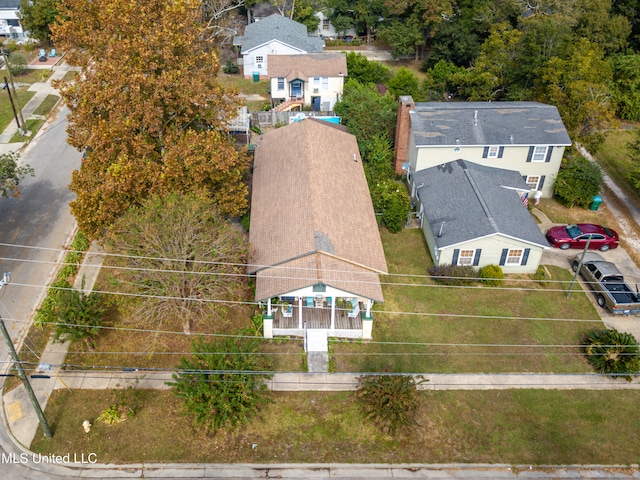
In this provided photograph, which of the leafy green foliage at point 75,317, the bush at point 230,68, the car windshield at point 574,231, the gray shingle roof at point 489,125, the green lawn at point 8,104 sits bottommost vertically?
the green lawn at point 8,104

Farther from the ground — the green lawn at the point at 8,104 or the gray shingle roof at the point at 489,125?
the gray shingle roof at the point at 489,125

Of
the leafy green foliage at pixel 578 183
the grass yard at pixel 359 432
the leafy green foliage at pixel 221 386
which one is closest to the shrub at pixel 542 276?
the grass yard at pixel 359 432

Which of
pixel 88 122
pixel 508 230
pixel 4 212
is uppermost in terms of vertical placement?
pixel 88 122

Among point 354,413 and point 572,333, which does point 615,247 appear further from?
point 354,413

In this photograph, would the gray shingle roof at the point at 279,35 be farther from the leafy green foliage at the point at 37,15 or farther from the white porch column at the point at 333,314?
the white porch column at the point at 333,314

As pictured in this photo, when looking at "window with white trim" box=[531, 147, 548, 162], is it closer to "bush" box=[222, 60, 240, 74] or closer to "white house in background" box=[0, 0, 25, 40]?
"bush" box=[222, 60, 240, 74]

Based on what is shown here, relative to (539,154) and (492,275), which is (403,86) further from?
(492,275)

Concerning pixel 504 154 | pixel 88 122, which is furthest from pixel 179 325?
pixel 504 154
